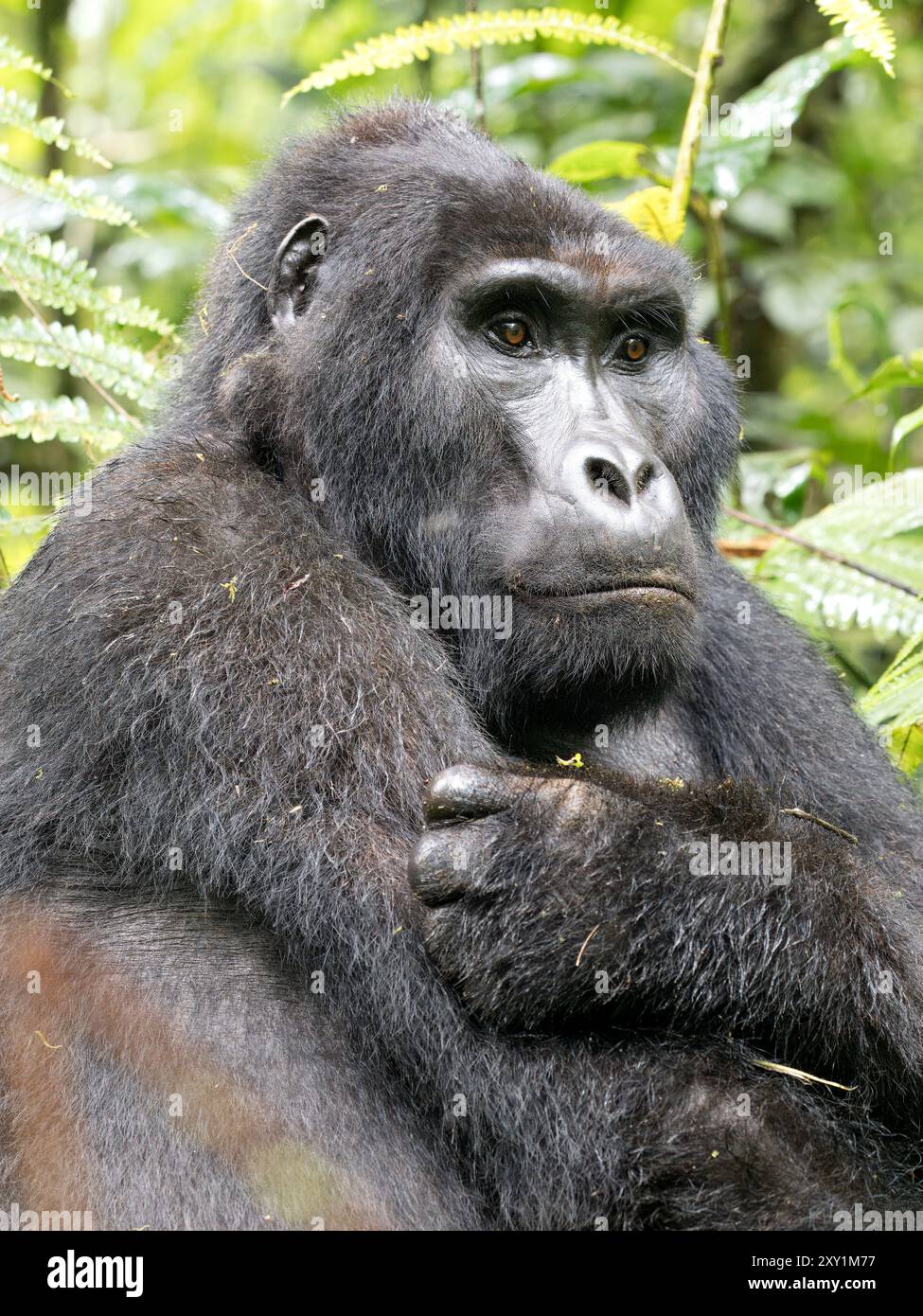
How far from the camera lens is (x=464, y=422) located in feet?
10.8

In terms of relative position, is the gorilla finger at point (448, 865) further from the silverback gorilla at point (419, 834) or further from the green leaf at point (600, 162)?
the green leaf at point (600, 162)

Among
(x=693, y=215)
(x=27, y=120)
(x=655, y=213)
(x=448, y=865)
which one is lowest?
(x=448, y=865)

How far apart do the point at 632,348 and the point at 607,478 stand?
63 centimetres

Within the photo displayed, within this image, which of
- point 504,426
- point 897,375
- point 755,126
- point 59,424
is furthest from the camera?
point 755,126

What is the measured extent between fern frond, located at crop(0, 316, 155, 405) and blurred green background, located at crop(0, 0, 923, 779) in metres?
0.02

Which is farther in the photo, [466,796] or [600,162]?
[600,162]

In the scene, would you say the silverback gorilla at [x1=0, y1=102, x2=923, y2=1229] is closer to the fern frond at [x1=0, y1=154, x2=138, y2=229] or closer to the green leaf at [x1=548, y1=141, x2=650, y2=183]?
the fern frond at [x1=0, y1=154, x2=138, y2=229]

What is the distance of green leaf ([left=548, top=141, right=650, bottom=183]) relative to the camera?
17.3 feet

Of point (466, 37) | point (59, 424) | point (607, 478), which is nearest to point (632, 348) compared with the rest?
point (607, 478)

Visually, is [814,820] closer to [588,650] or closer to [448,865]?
[588,650]

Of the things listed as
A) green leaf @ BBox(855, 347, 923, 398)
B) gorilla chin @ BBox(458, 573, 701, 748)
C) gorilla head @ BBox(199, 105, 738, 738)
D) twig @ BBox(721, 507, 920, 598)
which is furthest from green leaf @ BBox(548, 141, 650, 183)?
gorilla chin @ BBox(458, 573, 701, 748)

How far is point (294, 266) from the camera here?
356cm
